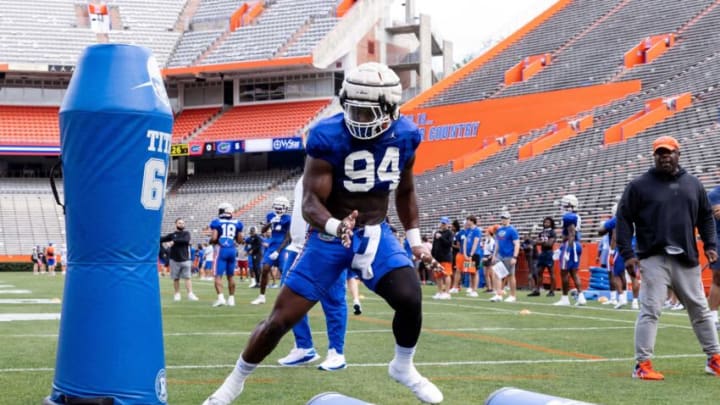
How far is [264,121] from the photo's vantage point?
53.0m

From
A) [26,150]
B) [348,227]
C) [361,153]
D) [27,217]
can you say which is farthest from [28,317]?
[26,150]

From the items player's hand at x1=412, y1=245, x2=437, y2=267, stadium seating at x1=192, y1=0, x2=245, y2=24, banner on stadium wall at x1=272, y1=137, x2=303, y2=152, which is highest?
stadium seating at x1=192, y1=0, x2=245, y2=24

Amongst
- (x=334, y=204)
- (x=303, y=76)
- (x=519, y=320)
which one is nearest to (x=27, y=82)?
(x=303, y=76)

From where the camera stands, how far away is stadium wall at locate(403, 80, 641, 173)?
37906 mm

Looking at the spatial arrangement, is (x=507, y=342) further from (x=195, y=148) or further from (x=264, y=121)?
(x=195, y=148)

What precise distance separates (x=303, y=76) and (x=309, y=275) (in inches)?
1887

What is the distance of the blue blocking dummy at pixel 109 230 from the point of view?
17.3 ft

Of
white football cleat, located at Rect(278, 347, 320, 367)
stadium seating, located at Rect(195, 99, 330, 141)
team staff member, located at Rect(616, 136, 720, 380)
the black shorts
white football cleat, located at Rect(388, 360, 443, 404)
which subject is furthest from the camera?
stadium seating, located at Rect(195, 99, 330, 141)

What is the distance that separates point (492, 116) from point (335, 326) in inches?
1311

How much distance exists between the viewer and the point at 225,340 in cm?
1106

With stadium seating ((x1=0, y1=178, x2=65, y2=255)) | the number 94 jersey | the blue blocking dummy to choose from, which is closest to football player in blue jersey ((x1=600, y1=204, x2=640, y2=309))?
the number 94 jersey

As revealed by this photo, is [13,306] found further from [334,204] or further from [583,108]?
[583,108]

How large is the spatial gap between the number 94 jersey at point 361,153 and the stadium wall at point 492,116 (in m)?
31.8

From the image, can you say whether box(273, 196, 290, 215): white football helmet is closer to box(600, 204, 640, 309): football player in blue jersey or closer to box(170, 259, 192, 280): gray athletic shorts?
box(170, 259, 192, 280): gray athletic shorts
